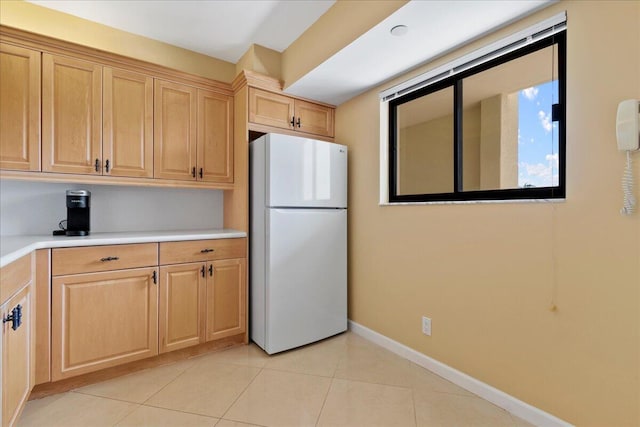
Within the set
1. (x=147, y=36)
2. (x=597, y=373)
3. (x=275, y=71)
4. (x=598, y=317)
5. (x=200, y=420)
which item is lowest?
(x=200, y=420)

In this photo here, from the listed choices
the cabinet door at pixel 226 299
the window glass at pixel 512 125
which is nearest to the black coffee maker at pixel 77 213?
the cabinet door at pixel 226 299

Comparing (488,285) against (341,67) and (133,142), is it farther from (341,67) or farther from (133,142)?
(133,142)

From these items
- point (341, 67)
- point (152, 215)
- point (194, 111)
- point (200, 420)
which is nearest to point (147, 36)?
point (194, 111)

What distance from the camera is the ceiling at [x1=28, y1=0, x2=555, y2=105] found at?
151cm

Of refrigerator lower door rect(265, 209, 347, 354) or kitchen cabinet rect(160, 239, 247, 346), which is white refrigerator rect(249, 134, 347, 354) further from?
kitchen cabinet rect(160, 239, 247, 346)

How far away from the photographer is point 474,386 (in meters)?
1.75

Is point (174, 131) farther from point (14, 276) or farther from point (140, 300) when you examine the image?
point (14, 276)

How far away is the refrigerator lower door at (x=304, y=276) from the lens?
7.22 feet

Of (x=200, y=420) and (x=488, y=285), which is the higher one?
(x=488, y=285)

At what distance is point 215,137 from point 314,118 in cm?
88

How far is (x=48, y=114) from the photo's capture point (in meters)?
1.90

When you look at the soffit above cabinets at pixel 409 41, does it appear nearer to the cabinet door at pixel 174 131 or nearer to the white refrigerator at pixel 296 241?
the white refrigerator at pixel 296 241

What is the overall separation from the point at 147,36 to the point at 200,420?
2688 millimetres

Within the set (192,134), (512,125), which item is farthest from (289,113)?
(512,125)
